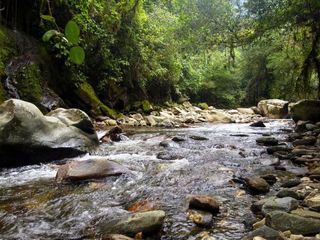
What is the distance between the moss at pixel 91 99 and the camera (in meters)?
12.1

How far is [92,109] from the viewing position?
12195 millimetres

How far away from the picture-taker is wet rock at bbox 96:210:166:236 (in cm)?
298

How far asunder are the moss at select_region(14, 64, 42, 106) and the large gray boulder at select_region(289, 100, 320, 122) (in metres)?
8.56

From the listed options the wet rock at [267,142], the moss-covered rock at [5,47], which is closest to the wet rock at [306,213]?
the wet rock at [267,142]

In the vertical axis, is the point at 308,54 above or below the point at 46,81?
above

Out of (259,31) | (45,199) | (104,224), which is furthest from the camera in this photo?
(259,31)

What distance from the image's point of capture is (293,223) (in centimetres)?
280

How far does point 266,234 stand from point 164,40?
16.2 meters

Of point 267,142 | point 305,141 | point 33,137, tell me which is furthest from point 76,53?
point 305,141

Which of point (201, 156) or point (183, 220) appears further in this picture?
point (201, 156)

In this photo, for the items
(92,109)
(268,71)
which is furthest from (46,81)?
(268,71)

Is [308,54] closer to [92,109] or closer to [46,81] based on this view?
[92,109]

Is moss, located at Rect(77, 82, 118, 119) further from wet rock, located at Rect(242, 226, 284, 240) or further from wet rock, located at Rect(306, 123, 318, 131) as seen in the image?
wet rock, located at Rect(242, 226, 284, 240)

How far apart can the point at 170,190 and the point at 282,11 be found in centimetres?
615
